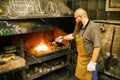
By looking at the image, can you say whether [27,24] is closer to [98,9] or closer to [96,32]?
[96,32]

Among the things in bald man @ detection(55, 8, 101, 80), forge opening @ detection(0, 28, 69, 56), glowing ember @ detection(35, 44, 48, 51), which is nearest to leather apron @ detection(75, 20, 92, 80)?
bald man @ detection(55, 8, 101, 80)

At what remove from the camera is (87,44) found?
311 centimetres

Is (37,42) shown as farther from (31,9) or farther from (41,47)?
(31,9)

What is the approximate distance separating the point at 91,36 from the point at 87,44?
20 centimetres

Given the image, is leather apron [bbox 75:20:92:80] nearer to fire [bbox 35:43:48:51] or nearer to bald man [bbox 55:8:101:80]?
bald man [bbox 55:8:101:80]

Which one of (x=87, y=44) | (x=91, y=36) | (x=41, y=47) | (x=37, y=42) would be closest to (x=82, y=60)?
(x=87, y=44)

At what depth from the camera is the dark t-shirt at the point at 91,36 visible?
2.89 metres

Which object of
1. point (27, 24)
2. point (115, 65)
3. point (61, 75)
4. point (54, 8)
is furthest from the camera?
point (61, 75)

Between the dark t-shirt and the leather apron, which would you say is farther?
the leather apron

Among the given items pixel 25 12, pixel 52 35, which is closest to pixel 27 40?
pixel 52 35

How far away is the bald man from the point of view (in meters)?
2.93

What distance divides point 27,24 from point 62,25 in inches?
43.0

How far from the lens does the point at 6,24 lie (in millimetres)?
2961

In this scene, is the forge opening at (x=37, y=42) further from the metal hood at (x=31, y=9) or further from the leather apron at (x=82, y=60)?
the leather apron at (x=82, y=60)
